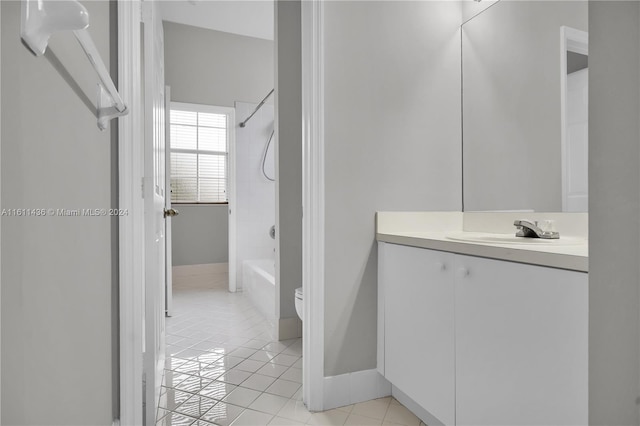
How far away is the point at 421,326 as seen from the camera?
150 centimetres

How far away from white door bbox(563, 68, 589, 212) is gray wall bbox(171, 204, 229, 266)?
165 inches

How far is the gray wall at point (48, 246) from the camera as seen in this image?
0.46 metres

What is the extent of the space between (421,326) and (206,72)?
3833mm

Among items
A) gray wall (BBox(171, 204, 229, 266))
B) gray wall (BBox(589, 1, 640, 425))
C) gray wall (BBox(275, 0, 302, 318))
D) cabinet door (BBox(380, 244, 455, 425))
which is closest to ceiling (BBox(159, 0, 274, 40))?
gray wall (BBox(275, 0, 302, 318))

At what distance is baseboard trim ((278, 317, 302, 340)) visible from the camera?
2620 mm

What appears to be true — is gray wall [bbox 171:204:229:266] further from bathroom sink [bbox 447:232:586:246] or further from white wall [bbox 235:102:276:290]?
bathroom sink [bbox 447:232:586:246]

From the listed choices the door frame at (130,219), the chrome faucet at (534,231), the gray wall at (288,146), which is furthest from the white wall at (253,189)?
the chrome faucet at (534,231)

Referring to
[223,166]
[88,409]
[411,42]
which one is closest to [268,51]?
[223,166]

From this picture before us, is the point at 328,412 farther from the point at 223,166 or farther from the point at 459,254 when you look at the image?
the point at 223,166

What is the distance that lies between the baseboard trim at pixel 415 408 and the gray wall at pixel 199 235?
3589mm

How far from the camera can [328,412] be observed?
1674 mm

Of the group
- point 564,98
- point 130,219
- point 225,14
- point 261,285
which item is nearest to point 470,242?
point 564,98

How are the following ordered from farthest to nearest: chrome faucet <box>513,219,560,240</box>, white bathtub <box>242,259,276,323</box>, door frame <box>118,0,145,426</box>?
white bathtub <box>242,259,276,323</box>, chrome faucet <box>513,219,560,240</box>, door frame <box>118,0,145,426</box>

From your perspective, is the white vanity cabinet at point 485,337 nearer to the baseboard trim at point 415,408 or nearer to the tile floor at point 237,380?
the baseboard trim at point 415,408
